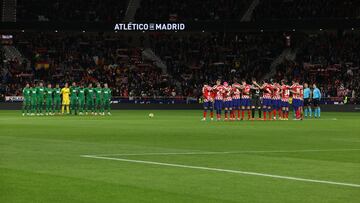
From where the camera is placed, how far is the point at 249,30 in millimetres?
75938

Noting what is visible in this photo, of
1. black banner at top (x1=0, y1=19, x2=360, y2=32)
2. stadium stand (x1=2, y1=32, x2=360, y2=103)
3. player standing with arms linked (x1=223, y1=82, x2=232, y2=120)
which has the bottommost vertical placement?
player standing with arms linked (x1=223, y1=82, x2=232, y2=120)

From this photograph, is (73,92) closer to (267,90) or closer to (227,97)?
(227,97)

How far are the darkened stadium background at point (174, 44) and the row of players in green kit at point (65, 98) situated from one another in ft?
45.9

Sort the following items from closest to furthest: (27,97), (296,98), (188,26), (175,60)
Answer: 1. (296,98)
2. (27,97)
3. (188,26)
4. (175,60)

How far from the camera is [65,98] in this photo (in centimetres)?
5759

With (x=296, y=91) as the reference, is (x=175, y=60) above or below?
above

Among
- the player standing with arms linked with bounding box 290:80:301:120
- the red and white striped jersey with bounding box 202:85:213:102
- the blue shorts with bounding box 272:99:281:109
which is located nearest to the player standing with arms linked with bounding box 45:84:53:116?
the red and white striped jersey with bounding box 202:85:213:102

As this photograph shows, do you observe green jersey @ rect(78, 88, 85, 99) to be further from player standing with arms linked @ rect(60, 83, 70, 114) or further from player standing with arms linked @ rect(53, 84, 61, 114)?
player standing with arms linked @ rect(53, 84, 61, 114)

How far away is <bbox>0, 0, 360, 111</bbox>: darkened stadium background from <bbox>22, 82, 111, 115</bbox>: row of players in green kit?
45.9 ft

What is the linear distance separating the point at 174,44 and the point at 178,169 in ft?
212

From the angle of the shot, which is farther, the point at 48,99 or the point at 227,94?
the point at 48,99

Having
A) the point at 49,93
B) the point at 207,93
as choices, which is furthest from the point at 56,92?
the point at 207,93

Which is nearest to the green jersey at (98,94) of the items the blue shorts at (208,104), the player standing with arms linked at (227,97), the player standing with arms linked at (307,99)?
the blue shorts at (208,104)

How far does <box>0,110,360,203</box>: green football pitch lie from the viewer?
1312cm
